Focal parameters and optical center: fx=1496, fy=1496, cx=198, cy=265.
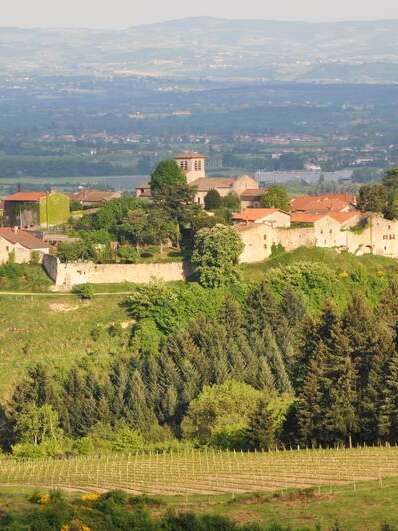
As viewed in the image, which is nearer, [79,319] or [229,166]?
[79,319]

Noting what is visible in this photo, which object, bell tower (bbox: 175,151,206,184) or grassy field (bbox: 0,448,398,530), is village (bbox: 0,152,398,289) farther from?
grassy field (bbox: 0,448,398,530)

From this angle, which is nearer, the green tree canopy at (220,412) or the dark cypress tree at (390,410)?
the dark cypress tree at (390,410)

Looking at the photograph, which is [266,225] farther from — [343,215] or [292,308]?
[292,308]

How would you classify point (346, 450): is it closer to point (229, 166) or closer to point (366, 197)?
point (366, 197)

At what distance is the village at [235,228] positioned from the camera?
181ft

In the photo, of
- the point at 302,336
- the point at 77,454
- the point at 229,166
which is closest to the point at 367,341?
the point at 302,336

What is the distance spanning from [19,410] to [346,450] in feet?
38.0

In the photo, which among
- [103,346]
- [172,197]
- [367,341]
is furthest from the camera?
[172,197]

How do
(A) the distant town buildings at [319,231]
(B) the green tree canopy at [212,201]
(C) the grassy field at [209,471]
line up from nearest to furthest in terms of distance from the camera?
(C) the grassy field at [209,471], (A) the distant town buildings at [319,231], (B) the green tree canopy at [212,201]

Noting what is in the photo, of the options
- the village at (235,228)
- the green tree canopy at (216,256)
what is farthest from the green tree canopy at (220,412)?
the village at (235,228)

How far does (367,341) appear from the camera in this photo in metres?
42.1

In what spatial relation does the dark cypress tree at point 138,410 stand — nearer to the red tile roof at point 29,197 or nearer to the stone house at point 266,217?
the stone house at point 266,217

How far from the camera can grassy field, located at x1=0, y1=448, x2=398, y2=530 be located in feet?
90.8

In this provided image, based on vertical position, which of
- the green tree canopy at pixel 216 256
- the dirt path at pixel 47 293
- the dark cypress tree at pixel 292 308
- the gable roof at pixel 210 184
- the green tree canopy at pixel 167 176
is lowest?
the dark cypress tree at pixel 292 308
